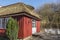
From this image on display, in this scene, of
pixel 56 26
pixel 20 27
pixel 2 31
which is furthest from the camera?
pixel 56 26

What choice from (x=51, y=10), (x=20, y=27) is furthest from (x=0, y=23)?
(x=51, y=10)

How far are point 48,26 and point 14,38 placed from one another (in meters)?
20.6

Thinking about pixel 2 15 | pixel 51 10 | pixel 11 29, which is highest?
pixel 51 10

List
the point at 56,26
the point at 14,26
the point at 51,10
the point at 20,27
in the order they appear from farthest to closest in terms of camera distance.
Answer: the point at 51,10, the point at 56,26, the point at 20,27, the point at 14,26

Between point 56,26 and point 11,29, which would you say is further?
point 56,26

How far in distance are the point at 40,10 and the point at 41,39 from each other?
2667cm

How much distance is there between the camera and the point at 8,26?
15797 mm

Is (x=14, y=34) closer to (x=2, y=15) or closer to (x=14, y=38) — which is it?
(x=14, y=38)

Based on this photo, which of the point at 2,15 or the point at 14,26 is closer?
the point at 14,26

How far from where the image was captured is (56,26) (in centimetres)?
3559

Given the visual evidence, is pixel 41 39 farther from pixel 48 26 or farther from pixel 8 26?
pixel 48 26

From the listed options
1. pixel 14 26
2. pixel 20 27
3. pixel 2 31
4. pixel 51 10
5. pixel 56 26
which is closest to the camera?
pixel 14 26

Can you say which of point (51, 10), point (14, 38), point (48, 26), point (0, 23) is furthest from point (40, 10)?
point (14, 38)

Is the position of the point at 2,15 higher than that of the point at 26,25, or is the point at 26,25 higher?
the point at 2,15
